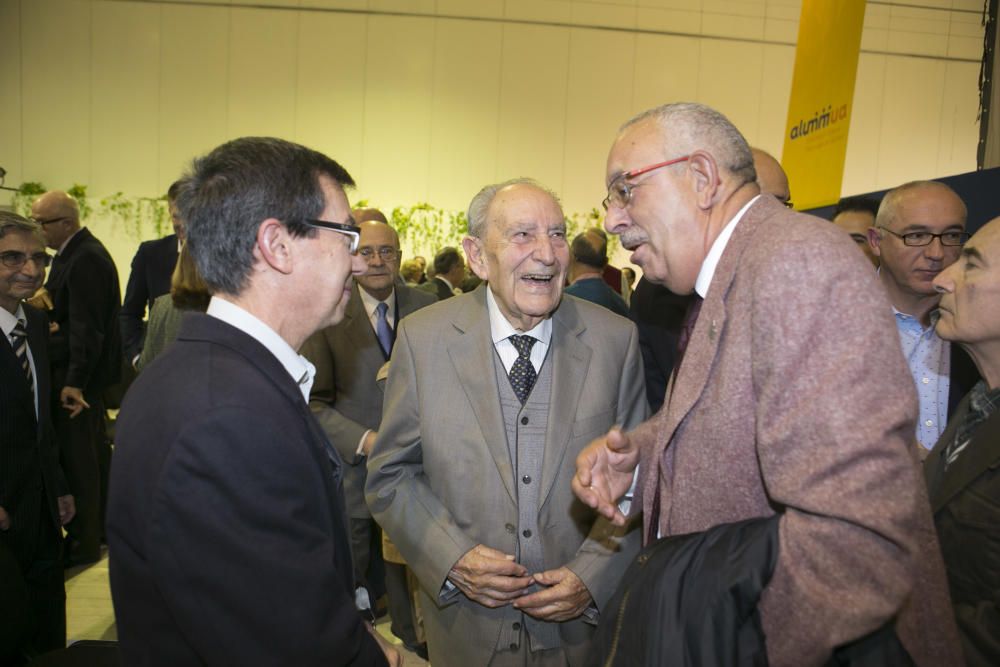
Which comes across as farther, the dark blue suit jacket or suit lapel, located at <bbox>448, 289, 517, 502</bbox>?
suit lapel, located at <bbox>448, 289, 517, 502</bbox>

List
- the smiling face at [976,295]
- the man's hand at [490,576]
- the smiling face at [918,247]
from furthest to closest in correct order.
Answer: the smiling face at [918,247], the man's hand at [490,576], the smiling face at [976,295]

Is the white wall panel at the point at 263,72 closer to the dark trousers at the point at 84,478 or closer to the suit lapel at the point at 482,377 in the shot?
the dark trousers at the point at 84,478

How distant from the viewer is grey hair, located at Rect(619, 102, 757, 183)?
1.48 meters

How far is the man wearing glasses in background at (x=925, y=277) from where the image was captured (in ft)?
8.10

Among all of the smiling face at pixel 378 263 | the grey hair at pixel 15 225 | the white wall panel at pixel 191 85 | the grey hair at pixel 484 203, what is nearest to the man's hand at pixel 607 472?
the grey hair at pixel 484 203

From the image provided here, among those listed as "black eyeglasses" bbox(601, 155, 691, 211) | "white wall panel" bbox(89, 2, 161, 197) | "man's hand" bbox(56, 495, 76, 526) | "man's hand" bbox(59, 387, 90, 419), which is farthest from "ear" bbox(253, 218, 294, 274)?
"white wall panel" bbox(89, 2, 161, 197)

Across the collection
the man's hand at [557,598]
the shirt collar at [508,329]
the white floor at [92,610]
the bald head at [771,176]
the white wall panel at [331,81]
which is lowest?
the white floor at [92,610]

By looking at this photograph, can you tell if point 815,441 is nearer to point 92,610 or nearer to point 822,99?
point 92,610

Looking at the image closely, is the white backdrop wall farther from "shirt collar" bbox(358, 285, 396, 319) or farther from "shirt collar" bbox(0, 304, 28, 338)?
"shirt collar" bbox(0, 304, 28, 338)

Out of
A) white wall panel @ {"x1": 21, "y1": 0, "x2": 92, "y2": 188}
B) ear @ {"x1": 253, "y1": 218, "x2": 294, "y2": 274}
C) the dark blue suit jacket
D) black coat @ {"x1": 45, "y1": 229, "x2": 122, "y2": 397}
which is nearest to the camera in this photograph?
the dark blue suit jacket

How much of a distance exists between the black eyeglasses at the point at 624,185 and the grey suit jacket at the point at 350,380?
1.93m

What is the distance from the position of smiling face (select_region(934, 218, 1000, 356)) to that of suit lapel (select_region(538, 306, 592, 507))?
Result: 3.30 feet

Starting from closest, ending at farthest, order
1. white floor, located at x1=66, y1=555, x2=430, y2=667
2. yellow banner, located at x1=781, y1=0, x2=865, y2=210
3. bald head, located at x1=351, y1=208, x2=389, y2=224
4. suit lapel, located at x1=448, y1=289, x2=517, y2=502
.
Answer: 1. suit lapel, located at x1=448, y1=289, x2=517, y2=502
2. white floor, located at x1=66, y1=555, x2=430, y2=667
3. bald head, located at x1=351, y1=208, x2=389, y2=224
4. yellow banner, located at x1=781, y1=0, x2=865, y2=210

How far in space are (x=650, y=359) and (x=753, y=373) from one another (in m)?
1.85
